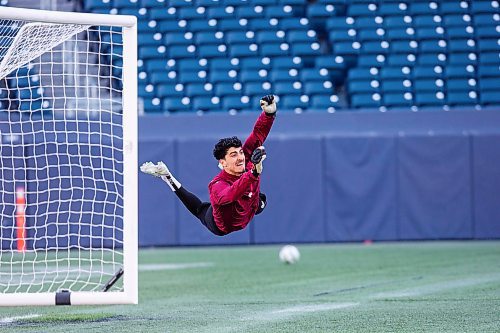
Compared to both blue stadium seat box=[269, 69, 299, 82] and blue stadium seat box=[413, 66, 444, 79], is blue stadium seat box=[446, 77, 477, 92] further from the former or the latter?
blue stadium seat box=[269, 69, 299, 82]

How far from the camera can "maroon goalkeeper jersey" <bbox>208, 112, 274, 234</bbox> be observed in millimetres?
8109

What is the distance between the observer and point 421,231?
18.6 meters

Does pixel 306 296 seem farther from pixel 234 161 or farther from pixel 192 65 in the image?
pixel 192 65

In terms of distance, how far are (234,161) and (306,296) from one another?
255 cm

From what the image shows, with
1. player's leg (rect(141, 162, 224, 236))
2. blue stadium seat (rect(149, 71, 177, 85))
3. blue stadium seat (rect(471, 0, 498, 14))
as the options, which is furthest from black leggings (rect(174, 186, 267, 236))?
blue stadium seat (rect(471, 0, 498, 14))

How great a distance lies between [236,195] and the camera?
317 inches

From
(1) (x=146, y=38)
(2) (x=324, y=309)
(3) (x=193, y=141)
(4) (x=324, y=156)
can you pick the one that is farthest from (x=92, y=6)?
(2) (x=324, y=309)

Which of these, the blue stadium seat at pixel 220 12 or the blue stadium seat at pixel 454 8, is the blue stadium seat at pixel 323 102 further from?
the blue stadium seat at pixel 454 8

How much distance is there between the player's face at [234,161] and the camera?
8547 mm

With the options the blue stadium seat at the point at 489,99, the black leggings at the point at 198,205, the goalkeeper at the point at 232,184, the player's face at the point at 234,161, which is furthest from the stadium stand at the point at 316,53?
the player's face at the point at 234,161

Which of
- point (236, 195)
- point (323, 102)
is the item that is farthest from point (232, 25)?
point (236, 195)

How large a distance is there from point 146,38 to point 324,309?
12556 mm

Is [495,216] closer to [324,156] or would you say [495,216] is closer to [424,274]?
[324,156]

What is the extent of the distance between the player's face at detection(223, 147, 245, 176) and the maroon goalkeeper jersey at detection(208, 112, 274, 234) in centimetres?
5
